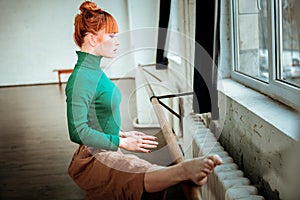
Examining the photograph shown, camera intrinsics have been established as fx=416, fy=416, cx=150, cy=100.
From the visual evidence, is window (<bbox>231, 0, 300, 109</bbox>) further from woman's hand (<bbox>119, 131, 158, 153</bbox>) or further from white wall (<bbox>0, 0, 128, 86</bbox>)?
white wall (<bbox>0, 0, 128, 86</bbox>)

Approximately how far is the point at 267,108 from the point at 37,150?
11.1 feet

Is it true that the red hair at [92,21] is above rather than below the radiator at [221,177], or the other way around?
above

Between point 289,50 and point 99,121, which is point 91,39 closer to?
point 99,121

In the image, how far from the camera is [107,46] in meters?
1.35

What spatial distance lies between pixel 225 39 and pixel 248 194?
1.49 m

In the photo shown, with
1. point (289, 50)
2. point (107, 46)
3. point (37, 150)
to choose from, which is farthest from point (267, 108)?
point (37, 150)

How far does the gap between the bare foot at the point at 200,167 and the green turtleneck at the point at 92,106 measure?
33cm

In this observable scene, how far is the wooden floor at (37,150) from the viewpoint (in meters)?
3.38

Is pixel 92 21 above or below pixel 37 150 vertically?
above

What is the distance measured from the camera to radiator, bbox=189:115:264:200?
62.7 inches

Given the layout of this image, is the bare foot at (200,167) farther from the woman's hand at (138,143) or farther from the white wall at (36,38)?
the white wall at (36,38)

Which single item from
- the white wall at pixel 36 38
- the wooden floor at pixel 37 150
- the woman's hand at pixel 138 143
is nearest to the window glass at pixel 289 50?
the wooden floor at pixel 37 150

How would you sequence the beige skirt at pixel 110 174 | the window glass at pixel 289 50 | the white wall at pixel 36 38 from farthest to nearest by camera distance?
the white wall at pixel 36 38 < the window glass at pixel 289 50 < the beige skirt at pixel 110 174

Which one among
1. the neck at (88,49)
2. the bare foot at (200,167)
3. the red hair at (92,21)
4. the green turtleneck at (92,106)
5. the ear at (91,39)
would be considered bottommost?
the bare foot at (200,167)
